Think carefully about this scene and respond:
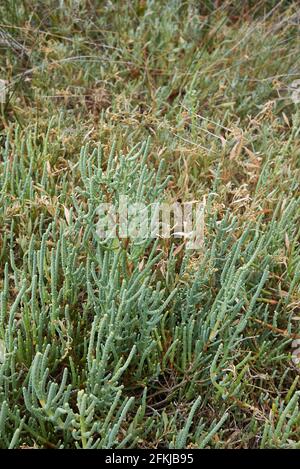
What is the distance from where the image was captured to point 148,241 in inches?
65.6

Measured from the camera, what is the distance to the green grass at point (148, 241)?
5.04ft

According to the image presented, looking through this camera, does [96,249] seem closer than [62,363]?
No

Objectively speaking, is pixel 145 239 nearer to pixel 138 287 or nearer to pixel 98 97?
pixel 138 287

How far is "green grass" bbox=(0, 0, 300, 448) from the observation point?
1.54 meters

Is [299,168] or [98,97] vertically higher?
[98,97]

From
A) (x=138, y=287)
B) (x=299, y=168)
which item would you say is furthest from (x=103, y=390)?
(x=299, y=168)

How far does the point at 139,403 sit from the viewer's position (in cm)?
164

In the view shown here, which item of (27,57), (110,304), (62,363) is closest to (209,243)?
(110,304)

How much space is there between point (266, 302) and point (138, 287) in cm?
44

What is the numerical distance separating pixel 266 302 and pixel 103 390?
2.14ft
